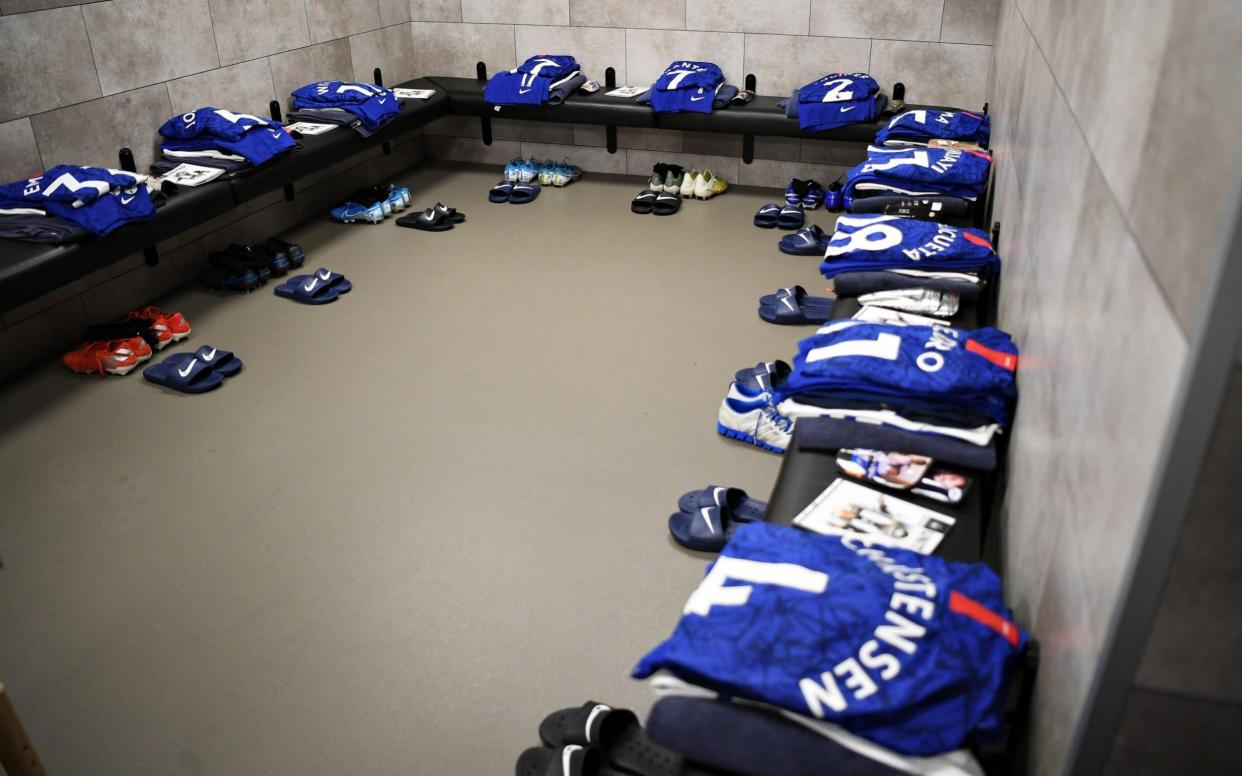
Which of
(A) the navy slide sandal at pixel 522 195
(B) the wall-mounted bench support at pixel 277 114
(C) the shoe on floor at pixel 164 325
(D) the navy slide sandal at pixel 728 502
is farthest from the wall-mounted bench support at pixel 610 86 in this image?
(D) the navy slide sandal at pixel 728 502

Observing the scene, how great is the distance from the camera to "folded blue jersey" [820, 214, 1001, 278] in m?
3.02

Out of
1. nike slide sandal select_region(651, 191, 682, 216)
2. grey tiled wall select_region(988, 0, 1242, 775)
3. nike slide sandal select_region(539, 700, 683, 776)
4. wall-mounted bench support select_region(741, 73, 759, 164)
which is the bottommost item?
nike slide sandal select_region(651, 191, 682, 216)

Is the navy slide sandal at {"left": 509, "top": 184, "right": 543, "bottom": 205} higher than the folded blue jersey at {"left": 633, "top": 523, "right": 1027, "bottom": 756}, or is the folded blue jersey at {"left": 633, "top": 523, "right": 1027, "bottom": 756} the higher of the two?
the folded blue jersey at {"left": 633, "top": 523, "right": 1027, "bottom": 756}

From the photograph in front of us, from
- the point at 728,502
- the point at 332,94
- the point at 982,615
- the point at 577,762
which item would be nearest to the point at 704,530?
the point at 728,502

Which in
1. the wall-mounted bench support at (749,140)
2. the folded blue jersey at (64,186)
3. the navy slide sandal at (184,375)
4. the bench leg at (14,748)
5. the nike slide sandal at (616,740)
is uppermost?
the folded blue jersey at (64,186)

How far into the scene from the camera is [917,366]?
7.68 ft

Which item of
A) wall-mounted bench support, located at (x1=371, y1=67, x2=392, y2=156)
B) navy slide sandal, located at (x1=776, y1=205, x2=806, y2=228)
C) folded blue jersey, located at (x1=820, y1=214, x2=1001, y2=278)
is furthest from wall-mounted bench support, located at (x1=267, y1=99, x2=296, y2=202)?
folded blue jersey, located at (x1=820, y1=214, x2=1001, y2=278)

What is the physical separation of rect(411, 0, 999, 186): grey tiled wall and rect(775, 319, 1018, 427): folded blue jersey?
12.0 feet

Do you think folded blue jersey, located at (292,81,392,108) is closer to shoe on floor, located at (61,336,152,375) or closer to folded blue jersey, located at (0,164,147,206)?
folded blue jersey, located at (0,164,147,206)

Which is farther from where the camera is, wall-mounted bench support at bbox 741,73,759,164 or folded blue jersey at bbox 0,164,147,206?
wall-mounted bench support at bbox 741,73,759,164

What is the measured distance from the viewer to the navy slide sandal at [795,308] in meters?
4.11

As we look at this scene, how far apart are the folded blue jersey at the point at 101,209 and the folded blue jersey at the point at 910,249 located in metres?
2.82

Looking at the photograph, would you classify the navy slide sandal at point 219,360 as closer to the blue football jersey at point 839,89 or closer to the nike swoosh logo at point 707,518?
the nike swoosh logo at point 707,518

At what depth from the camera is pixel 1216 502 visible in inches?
42.0
